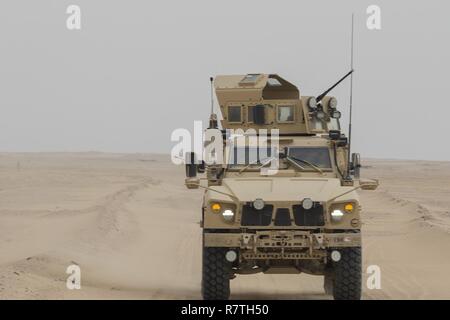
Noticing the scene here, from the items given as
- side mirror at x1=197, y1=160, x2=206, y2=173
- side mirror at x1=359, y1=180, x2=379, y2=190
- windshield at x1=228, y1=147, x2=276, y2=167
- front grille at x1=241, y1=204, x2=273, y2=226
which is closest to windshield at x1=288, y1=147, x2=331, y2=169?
windshield at x1=228, y1=147, x2=276, y2=167

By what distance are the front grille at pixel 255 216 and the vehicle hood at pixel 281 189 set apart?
0.11m

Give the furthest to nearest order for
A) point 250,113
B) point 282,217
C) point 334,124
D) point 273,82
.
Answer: point 273,82, point 334,124, point 250,113, point 282,217

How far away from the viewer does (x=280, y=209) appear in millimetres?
10984

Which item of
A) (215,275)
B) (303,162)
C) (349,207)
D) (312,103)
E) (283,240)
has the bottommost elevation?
(215,275)

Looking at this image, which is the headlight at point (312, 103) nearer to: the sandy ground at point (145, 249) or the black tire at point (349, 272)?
the sandy ground at point (145, 249)

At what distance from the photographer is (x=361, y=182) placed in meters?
11.9

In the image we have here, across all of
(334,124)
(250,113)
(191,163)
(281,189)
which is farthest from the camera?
(334,124)

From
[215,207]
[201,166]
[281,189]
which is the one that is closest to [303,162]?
[281,189]

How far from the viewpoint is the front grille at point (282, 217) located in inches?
431

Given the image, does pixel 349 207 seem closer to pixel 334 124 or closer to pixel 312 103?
pixel 312 103

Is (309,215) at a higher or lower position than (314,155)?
lower

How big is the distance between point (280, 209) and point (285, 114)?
11.9 ft

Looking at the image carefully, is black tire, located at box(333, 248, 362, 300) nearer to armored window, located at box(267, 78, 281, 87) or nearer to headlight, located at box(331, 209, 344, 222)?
headlight, located at box(331, 209, 344, 222)

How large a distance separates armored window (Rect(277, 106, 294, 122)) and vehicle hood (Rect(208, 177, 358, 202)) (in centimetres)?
236
